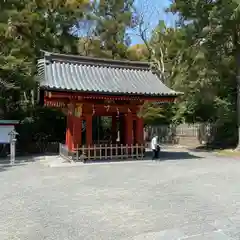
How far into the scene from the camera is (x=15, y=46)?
21.7 metres

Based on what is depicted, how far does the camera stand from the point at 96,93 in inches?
605

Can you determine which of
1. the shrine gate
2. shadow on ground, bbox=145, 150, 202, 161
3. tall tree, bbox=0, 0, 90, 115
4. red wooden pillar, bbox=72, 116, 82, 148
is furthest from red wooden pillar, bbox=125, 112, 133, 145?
tall tree, bbox=0, 0, 90, 115

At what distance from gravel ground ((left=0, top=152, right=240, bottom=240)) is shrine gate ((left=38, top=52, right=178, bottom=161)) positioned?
13.2 feet

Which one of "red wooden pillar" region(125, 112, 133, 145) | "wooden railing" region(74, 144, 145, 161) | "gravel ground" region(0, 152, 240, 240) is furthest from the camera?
"red wooden pillar" region(125, 112, 133, 145)

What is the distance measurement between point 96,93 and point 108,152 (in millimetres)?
3189

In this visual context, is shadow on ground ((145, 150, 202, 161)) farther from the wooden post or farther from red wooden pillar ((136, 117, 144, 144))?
the wooden post

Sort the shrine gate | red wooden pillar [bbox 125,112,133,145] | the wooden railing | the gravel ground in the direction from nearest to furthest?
the gravel ground < the shrine gate < the wooden railing < red wooden pillar [bbox 125,112,133,145]

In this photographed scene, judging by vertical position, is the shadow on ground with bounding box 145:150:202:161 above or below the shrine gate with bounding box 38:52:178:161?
below

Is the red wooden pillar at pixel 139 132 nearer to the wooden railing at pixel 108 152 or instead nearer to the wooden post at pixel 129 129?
the wooden railing at pixel 108 152

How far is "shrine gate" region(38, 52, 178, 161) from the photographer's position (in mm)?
15547

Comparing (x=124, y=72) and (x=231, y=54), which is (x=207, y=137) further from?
(x=124, y=72)

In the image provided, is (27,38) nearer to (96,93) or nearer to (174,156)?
(96,93)

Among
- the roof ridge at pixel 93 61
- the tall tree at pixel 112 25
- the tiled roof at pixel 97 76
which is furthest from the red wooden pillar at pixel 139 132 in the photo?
the tall tree at pixel 112 25

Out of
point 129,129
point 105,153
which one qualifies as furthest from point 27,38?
point 105,153
